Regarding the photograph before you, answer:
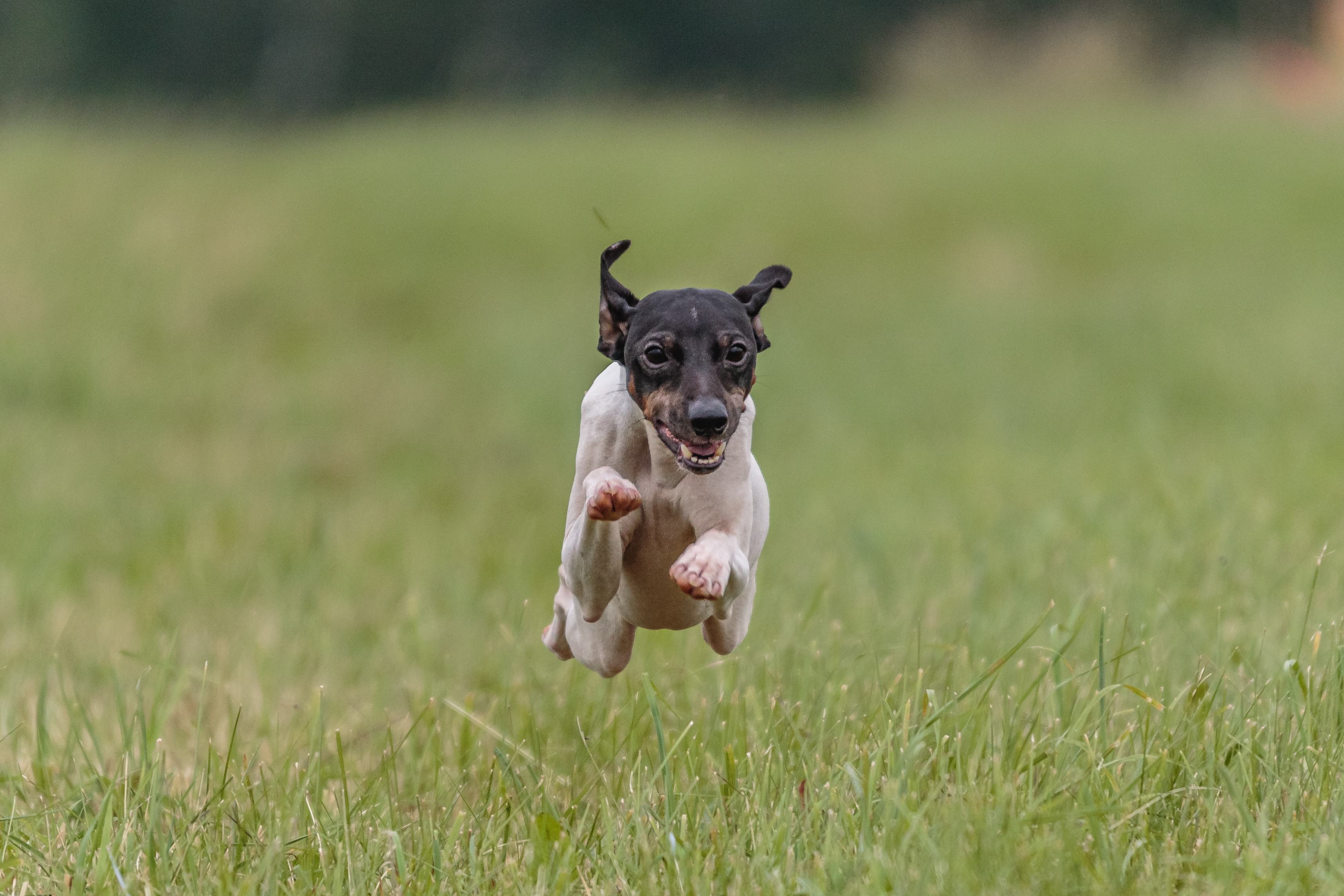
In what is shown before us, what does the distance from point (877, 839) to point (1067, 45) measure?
27.6 meters

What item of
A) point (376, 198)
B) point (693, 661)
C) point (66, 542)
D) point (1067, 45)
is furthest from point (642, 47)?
point (693, 661)

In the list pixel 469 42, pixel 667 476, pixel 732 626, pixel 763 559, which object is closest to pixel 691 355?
pixel 667 476

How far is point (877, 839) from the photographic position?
2.66 meters

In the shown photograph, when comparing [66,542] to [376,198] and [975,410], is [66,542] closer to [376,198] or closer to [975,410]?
[975,410]

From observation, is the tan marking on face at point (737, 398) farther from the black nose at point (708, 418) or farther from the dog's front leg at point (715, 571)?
the dog's front leg at point (715, 571)

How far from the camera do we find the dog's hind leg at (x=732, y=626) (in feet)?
6.06

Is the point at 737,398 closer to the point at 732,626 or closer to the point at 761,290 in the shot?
the point at 761,290

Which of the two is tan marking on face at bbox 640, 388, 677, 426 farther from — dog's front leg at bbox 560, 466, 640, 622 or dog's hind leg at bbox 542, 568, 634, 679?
dog's hind leg at bbox 542, 568, 634, 679

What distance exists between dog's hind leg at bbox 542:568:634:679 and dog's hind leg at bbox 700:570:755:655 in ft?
0.36

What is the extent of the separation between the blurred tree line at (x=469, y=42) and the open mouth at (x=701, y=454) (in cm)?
3252

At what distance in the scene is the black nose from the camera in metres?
1.64

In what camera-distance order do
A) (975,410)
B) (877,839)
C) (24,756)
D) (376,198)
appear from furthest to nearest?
(376,198) → (975,410) → (24,756) → (877,839)

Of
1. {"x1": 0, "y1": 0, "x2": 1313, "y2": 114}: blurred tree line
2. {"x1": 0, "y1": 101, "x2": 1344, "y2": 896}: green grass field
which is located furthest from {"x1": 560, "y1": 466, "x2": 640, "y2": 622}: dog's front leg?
{"x1": 0, "y1": 0, "x2": 1313, "y2": 114}: blurred tree line

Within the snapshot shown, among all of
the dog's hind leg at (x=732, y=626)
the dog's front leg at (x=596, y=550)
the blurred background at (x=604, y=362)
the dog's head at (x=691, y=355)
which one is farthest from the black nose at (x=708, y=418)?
the blurred background at (x=604, y=362)
